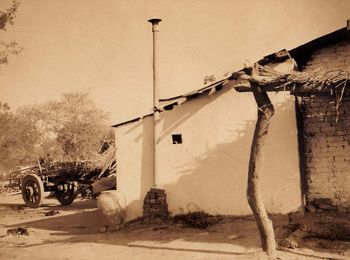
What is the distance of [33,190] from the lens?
1380cm

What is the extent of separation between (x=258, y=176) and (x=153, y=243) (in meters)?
2.98

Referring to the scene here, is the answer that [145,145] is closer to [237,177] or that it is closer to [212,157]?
[212,157]

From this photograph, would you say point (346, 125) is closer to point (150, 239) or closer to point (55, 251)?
point (150, 239)

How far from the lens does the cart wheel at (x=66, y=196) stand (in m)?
14.8

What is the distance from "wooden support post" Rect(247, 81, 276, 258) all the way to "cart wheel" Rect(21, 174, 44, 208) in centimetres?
1013

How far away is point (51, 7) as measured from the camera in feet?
29.8

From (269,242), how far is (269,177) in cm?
269

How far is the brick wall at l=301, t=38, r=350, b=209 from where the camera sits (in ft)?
24.1

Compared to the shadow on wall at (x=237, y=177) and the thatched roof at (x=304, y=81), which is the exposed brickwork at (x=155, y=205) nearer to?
the shadow on wall at (x=237, y=177)

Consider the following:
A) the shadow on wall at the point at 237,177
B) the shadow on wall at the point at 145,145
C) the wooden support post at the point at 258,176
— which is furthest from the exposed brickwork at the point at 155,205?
the wooden support post at the point at 258,176

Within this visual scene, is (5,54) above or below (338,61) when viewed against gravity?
above

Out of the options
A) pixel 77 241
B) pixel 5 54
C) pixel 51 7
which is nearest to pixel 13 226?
pixel 77 241

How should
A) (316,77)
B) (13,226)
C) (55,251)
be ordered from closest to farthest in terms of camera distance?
(316,77), (55,251), (13,226)

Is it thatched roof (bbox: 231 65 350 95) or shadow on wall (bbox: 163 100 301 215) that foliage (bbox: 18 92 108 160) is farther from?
thatched roof (bbox: 231 65 350 95)
